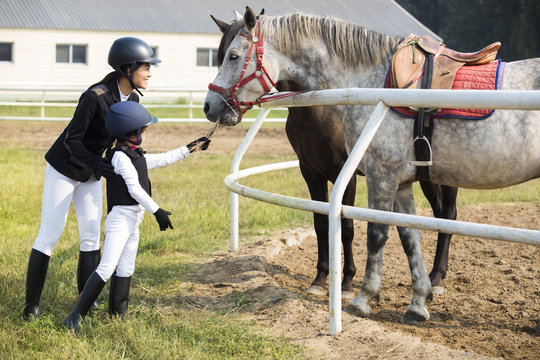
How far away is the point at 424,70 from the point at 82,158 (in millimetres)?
2107

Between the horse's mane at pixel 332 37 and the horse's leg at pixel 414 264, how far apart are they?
0.90 metres

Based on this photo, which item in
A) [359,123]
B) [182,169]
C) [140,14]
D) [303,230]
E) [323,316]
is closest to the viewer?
[323,316]

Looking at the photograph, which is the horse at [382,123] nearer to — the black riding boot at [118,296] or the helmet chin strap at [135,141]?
the helmet chin strap at [135,141]

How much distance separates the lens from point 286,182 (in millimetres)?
9820

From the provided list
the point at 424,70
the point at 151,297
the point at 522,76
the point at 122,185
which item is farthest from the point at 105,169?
the point at 522,76

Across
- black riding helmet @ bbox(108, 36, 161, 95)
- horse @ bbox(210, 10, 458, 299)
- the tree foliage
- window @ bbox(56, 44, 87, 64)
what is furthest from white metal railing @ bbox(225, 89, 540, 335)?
the tree foliage

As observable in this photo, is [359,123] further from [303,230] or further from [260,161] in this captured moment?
[260,161]

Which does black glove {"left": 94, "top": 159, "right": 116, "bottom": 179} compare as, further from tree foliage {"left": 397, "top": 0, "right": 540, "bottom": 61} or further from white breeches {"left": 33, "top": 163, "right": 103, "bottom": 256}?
Answer: tree foliage {"left": 397, "top": 0, "right": 540, "bottom": 61}

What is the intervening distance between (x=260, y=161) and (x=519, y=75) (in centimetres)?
806

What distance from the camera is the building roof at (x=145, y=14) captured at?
26.5 m

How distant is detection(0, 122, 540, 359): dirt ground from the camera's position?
3.56 meters

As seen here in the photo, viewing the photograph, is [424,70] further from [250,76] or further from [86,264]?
[86,264]

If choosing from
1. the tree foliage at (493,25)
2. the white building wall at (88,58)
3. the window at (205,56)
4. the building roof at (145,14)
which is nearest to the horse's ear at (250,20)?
the white building wall at (88,58)

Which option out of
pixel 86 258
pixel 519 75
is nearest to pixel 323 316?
pixel 86 258
